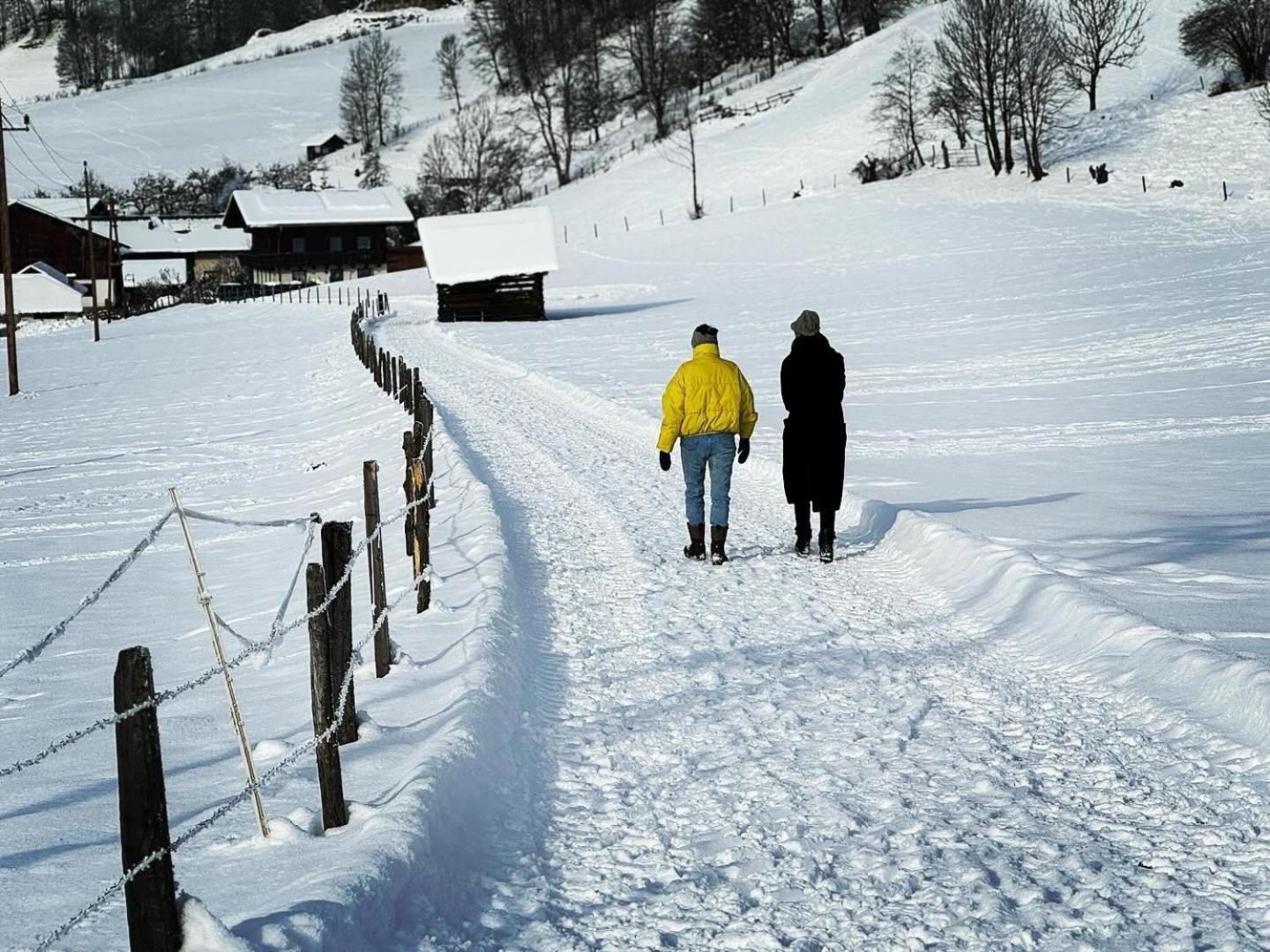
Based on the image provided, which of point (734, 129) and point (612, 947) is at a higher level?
point (734, 129)

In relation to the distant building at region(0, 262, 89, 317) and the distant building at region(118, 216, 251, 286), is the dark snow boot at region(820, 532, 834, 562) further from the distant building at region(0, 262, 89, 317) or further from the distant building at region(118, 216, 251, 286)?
the distant building at region(118, 216, 251, 286)

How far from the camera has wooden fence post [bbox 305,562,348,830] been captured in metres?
4.58

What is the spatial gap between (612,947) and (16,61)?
198 m

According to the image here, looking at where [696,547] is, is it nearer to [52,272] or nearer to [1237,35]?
[1237,35]

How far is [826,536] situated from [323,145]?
376 feet

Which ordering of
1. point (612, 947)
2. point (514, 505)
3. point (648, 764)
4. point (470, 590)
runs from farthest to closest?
point (514, 505)
point (470, 590)
point (648, 764)
point (612, 947)

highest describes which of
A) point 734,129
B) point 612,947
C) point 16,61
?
point 16,61

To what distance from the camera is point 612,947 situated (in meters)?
3.87

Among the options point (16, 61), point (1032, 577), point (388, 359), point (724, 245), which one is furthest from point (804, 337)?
point (16, 61)

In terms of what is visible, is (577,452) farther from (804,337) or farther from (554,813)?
(554,813)

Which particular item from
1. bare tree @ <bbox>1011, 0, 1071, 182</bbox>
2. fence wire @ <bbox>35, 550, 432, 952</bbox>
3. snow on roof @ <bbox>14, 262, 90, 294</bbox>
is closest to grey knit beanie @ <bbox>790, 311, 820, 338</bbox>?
fence wire @ <bbox>35, 550, 432, 952</bbox>

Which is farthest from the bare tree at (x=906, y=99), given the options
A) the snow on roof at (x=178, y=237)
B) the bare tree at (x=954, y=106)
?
the snow on roof at (x=178, y=237)

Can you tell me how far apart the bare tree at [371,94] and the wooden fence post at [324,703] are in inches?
4462

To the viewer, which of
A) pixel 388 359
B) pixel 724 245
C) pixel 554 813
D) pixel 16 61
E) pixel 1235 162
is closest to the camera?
pixel 554 813
